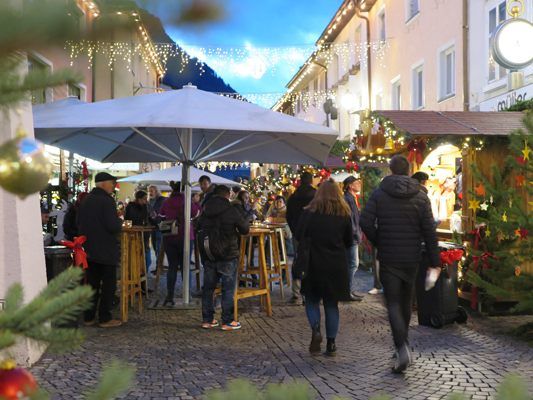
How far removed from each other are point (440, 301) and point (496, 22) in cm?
838

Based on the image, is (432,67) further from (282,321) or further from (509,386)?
(509,386)

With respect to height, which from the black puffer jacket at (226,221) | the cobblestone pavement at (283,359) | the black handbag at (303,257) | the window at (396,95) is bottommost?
the cobblestone pavement at (283,359)

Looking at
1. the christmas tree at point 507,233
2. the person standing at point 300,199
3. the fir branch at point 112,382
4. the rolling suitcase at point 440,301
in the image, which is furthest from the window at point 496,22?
the fir branch at point 112,382

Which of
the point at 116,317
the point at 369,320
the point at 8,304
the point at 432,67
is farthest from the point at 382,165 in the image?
the point at 8,304

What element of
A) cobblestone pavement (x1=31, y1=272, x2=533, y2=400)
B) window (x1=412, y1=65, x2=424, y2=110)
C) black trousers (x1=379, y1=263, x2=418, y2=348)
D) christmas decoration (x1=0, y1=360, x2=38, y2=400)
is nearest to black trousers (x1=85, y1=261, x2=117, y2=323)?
cobblestone pavement (x1=31, y1=272, x2=533, y2=400)

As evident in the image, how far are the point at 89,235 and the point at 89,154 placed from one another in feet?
13.4

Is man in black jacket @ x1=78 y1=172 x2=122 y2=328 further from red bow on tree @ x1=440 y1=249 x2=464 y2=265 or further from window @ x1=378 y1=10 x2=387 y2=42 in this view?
window @ x1=378 y1=10 x2=387 y2=42

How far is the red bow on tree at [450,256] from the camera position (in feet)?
26.5

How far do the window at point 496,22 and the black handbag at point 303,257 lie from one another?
8.81 meters

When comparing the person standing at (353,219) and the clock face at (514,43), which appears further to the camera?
the clock face at (514,43)

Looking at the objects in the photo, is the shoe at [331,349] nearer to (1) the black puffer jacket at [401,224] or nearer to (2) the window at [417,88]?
(1) the black puffer jacket at [401,224]

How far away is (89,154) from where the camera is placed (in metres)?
11.3

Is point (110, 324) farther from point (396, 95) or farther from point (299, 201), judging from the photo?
point (396, 95)

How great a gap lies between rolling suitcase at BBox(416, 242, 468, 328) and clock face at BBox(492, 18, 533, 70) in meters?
4.68
